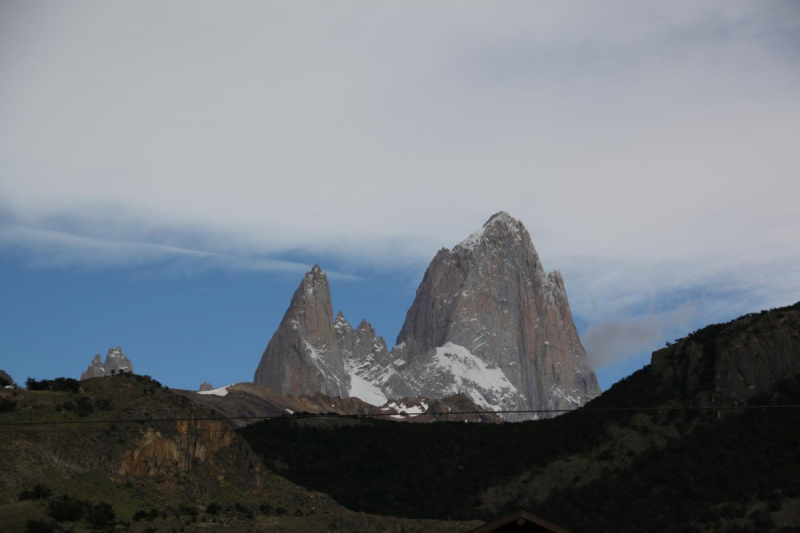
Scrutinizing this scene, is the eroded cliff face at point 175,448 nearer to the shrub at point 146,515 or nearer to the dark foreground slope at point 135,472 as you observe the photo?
the dark foreground slope at point 135,472

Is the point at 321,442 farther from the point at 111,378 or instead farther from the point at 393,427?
the point at 111,378

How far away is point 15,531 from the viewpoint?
75812 mm

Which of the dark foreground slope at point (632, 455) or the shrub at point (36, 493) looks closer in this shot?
the shrub at point (36, 493)

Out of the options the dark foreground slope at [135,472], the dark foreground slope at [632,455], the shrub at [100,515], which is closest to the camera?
the shrub at [100,515]

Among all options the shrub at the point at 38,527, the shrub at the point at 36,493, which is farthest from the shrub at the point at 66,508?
the shrub at the point at 38,527

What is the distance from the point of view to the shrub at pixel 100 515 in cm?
8300

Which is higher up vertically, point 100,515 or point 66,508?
point 66,508

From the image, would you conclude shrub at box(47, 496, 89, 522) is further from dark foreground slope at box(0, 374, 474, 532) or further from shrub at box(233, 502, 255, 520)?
shrub at box(233, 502, 255, 520)

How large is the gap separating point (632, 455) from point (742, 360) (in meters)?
22.5

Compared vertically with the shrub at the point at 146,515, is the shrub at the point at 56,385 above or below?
above

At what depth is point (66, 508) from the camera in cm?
8219

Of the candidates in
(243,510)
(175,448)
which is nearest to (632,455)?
(243,510)

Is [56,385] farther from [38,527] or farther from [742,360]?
[742,360]

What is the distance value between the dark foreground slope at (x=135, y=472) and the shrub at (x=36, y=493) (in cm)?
9
